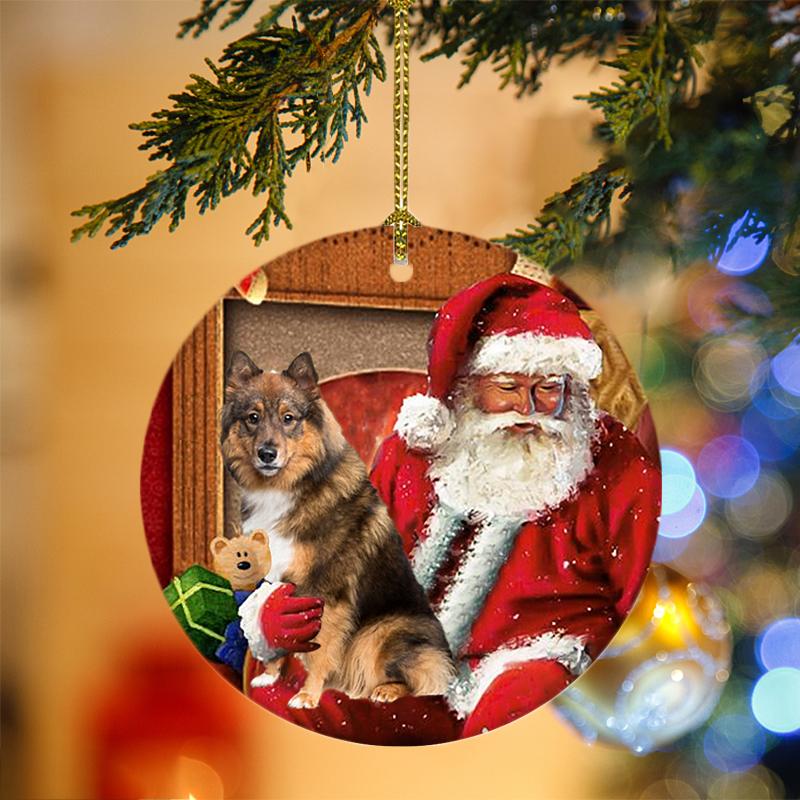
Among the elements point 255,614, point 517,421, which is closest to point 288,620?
point 255,614

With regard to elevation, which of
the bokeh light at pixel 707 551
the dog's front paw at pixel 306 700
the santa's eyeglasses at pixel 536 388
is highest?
the santa's eyeglasses at pixel 536 388

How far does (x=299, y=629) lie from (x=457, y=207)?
0.51 meters

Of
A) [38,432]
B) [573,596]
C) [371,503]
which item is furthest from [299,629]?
[38,432]

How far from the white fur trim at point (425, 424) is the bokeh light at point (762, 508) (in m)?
0.37

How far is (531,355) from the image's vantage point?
32.7 inches

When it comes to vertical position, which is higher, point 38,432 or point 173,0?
point 173,0

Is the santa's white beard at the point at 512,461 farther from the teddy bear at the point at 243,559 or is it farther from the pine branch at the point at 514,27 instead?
the pine branch at the point at 514,27

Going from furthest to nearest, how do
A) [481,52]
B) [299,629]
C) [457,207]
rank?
[457,207], [481,52], [299,629]

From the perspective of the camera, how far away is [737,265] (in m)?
1.03

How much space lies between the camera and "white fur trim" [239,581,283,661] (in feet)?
2.72

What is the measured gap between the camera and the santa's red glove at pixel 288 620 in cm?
83

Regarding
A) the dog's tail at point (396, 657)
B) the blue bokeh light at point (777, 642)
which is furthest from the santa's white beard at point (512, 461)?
the blue bokeh light at point (777, 642)

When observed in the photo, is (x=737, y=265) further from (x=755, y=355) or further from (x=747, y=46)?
(x=747, y=46)

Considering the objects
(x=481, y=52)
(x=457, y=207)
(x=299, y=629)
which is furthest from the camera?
(x=457, y=207)
